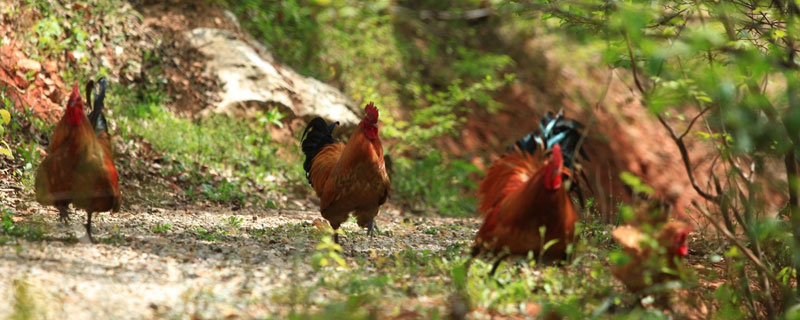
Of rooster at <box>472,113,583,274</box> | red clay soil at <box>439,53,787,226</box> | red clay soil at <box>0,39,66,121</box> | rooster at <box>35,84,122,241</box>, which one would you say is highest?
red clay soil at <box>0,39,66,121</box>

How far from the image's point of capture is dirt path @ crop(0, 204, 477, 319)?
4242 millimetres

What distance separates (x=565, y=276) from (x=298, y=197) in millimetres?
5692

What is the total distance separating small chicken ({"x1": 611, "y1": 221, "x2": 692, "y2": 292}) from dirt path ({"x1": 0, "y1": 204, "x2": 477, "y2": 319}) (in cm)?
209

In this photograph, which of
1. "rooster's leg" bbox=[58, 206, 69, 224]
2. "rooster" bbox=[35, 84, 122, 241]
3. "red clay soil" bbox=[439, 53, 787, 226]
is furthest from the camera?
"red clay soil" bbox=[439, 53, 787, 226]

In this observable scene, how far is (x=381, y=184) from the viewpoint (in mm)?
6855

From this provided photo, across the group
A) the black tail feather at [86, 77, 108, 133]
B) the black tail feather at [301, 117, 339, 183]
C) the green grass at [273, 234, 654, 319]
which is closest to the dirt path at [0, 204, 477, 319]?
the green grass at [273, 234, 654, 319]

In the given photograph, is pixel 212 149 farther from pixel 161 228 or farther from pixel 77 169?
pixel 77 169

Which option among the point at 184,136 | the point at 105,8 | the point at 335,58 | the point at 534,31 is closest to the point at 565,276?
the point at 184,136

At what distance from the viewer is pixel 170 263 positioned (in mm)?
5289

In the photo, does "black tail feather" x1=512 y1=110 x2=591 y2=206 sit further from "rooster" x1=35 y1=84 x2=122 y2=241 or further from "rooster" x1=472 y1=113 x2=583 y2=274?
"rooster" x1=35 y1=84 x2=122 y2=241

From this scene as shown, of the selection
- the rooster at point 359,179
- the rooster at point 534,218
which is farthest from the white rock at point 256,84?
the rooster at point 534,218

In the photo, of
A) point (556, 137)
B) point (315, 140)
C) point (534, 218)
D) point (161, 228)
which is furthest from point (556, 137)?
point (161, 228)

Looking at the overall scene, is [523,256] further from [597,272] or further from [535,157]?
[535,157]

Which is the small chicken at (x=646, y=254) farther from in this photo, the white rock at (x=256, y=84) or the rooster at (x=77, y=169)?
the white rock at (x=256, y=84)
